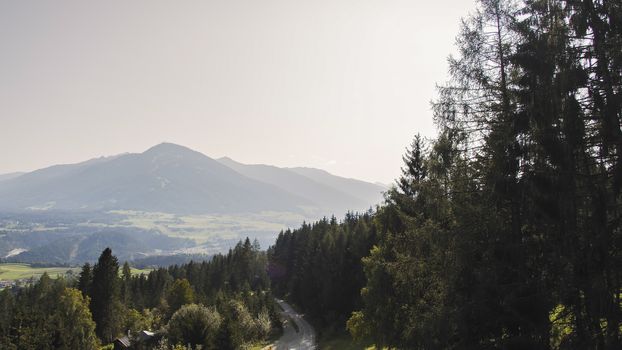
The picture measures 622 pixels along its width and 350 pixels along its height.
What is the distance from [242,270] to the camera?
123438 mm

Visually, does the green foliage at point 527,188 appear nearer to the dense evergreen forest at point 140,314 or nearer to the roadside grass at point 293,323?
the dense evergreen forest at point 140,314

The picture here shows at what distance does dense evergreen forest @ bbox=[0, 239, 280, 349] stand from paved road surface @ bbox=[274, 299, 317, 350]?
3194mm

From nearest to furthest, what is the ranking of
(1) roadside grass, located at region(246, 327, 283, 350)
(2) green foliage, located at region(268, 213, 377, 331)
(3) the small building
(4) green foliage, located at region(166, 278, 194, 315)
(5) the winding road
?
(2) green foliage, located at region(268, 213, 377, 331) → (5) the winding road → (3) the small building → (1) roadside grass, located at region(246, 327, 283, 350) → (4) green foliage, located at region(166, 278, 194, 315)

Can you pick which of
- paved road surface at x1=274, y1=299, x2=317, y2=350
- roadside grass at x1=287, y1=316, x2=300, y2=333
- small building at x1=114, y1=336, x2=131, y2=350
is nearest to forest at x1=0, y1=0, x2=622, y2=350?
paved road surface at x1=274, y1=299, x2=317, y2=350

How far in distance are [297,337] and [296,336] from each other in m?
0.97

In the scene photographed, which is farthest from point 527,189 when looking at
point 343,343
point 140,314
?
point 140,314

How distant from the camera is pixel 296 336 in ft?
227

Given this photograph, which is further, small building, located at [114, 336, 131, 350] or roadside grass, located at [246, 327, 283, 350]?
roadside grass, located at [246, 327, 283, 350]

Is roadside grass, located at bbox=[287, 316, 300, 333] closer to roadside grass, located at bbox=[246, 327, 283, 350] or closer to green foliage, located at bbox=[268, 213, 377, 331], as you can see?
roadside grass, located at bbox=[246, 327, 283, 350]

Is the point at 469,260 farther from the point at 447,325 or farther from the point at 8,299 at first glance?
the point at 8,299

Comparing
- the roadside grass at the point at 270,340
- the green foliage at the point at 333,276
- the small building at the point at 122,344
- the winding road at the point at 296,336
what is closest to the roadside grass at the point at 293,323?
the winding road at the point at 296,336

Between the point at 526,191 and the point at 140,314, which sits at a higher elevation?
the point at 526,191

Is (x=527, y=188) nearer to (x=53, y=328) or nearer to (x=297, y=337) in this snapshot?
(x=53, y=328)

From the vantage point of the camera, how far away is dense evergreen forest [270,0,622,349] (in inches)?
563
